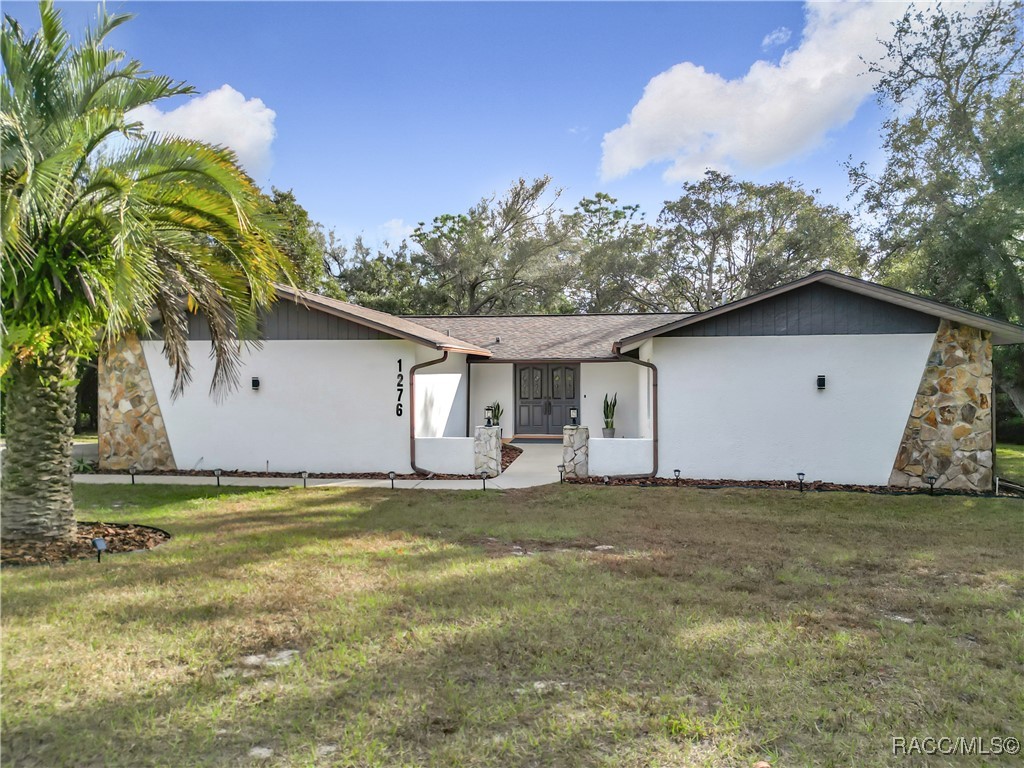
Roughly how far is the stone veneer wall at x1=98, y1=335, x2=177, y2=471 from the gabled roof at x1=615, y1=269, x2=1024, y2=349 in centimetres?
1039

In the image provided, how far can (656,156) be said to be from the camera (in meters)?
26.0

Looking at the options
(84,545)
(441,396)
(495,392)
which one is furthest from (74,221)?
(495,392)

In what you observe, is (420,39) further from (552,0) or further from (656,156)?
(656,156)

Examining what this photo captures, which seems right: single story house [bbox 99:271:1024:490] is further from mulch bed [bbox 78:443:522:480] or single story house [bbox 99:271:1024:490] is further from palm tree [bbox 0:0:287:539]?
palm tree [bbox 0:0:287:539]

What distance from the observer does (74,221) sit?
6293 millimetres

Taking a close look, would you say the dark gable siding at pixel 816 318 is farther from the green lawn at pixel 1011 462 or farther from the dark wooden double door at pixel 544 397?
the dark wooden double door at pixel 544 397

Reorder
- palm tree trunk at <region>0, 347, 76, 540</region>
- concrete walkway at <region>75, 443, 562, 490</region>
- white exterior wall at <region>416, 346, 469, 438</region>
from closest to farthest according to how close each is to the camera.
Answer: palm tree trunk at <region>0, 347, 76, 540</region>
concrete walkway at <region>75, 443, 562, 490</region>
white exterior wall at <region>416, 346, 469, 438</region>

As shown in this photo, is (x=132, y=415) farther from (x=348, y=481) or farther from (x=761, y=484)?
(x=761, y=484)

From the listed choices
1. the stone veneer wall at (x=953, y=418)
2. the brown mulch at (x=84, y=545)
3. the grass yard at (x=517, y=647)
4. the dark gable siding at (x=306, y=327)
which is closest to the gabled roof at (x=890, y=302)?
the stone veneer wall at (x=953, y=418)

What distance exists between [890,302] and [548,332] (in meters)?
9.89

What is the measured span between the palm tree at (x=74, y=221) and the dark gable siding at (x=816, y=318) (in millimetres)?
8020

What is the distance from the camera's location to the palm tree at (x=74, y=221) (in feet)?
18.9

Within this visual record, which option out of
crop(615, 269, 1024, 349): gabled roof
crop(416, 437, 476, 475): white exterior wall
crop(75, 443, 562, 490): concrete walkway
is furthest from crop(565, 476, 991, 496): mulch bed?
crop(615, 269, 1024, 349): gabled roof

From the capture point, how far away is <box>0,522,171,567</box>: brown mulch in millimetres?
6434
